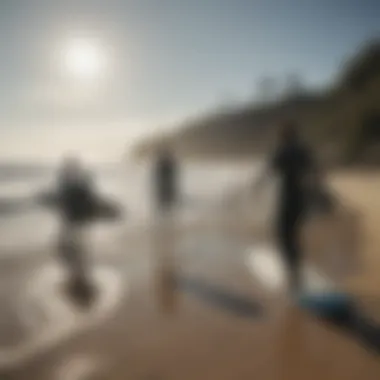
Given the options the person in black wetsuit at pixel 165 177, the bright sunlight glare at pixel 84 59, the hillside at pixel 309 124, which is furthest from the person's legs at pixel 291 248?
the bright sunlight glare at pixel 84 59

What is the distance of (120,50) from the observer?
4.61 ft

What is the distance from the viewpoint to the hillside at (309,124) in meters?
1.39

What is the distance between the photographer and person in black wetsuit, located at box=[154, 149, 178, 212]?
1412 millimetres

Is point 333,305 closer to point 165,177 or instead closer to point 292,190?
point 292,190

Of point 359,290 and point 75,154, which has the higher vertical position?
point 75,154

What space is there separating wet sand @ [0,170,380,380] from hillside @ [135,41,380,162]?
0.14m

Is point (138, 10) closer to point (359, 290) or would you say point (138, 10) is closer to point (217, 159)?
point (217, 159)

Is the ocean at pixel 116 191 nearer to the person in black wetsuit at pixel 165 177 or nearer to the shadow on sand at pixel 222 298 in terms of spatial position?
the person in black wetsuit at pixel 165 177

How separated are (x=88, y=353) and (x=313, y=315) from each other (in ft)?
2.35

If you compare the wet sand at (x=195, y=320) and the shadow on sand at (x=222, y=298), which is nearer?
the wet sand at (x=195, y=320)

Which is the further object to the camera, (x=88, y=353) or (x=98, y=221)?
(x=98, y=221)

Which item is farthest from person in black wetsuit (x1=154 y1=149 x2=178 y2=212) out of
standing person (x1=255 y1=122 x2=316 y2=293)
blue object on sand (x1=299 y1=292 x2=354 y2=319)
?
blue object on sand (x1=299 y1=292 x2=354 y2=319)

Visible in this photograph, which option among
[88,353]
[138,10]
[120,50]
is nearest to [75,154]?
[120,50]

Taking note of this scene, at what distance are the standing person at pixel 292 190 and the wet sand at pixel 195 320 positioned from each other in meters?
0.07
